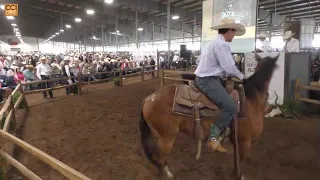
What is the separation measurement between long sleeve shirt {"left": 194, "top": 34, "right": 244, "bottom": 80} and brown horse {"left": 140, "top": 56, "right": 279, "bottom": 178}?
1.34 feet

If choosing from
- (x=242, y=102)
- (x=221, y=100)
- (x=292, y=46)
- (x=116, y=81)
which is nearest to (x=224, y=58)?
(x=221, y=100)

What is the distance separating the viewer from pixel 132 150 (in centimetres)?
474

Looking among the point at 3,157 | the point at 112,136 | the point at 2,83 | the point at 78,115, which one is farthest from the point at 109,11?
the point at 3,157

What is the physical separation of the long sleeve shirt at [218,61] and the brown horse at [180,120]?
16.0 inches

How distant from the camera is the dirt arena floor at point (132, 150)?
3.77m

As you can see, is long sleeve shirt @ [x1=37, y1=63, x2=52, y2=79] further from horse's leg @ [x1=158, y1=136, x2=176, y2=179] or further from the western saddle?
the western saddle

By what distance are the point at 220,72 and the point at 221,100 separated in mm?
375

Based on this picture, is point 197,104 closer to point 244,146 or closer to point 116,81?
point 244,146

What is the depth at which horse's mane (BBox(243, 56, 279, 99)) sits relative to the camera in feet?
10.5

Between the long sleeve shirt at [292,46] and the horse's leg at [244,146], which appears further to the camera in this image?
the long sleeve shirt at [292,46]

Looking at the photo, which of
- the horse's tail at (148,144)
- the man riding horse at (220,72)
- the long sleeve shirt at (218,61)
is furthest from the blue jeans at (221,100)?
the horse's tail at (148,144)

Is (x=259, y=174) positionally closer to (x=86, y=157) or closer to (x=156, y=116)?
(x=156, y=116)

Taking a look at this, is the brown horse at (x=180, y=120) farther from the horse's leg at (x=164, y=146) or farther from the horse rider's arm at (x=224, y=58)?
the horse rider's arm at (x=224, y=58)

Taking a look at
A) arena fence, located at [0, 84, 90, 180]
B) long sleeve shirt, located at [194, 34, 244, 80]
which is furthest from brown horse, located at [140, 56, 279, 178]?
arena fence, located at [0, 84, 90, 180]
